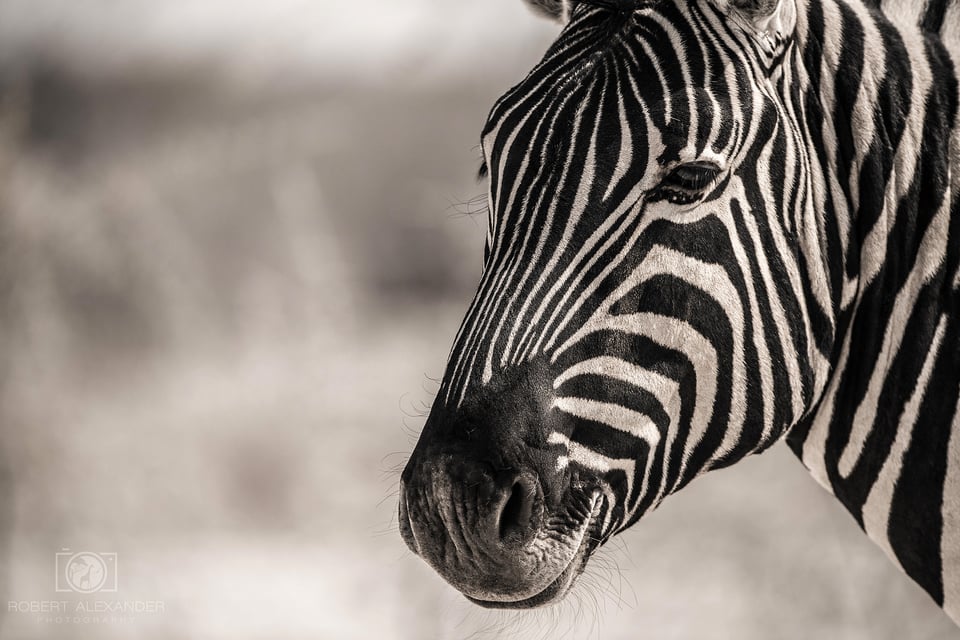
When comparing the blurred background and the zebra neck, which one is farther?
the blurred background

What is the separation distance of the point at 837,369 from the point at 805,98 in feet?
1.98

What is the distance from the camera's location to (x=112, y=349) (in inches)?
555

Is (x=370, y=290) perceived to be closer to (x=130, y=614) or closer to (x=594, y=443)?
(x=130, y=614)

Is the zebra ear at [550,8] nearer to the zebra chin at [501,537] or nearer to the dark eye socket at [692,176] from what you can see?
the dark eye socket at [692,176]

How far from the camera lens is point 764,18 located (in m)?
1.74

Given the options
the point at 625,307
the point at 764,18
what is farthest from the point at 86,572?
the point at 764,18

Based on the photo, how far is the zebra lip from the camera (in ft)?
5.31

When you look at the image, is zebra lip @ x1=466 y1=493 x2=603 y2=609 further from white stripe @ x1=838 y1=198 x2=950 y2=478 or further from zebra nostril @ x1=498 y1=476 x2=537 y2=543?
white stripe @ x1=838 y1=198 x2=950 y2=478

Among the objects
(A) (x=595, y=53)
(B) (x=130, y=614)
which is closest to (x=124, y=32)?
(B) (x=130, y=614)

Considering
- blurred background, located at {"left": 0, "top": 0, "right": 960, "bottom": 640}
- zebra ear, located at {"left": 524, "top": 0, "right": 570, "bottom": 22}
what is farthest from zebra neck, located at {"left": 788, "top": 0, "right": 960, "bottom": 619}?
blurred background, located at {"left": 0, "top": 0, "right": 960, "bottom": 640}

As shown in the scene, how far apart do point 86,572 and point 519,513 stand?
8.91 meters

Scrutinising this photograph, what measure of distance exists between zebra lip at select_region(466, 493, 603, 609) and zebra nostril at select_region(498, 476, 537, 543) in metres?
0.14

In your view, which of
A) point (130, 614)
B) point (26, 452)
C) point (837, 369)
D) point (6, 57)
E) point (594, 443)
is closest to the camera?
point (594, 443)

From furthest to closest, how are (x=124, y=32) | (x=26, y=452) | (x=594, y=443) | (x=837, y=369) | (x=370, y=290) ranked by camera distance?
(x=124, y=32)
(x=370, y=290)
(x=26, y=452)
(x=837, y=369)
(x=594, y=443)
